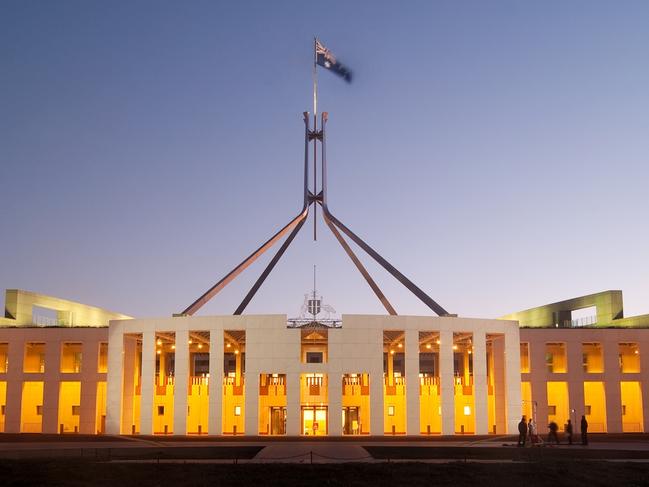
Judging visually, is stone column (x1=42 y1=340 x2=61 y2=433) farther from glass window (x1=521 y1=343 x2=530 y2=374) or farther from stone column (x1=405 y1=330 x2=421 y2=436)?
glass window (x1=521 y1=343 x2=530 y2=374)

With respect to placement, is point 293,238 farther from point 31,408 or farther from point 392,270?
point 31,408

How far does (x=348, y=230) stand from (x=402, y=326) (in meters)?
13.4

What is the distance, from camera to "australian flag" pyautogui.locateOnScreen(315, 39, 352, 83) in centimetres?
6200

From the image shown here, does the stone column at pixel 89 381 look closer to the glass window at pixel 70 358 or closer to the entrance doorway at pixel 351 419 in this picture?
the glass window at pixel 70 358

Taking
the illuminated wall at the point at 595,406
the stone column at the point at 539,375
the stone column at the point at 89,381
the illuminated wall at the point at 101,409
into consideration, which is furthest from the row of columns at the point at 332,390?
the illuminated wall at the point at 595,406

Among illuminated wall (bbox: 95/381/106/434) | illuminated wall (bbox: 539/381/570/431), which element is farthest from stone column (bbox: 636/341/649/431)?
illuminated wall (bbox: 95/381/106/434)

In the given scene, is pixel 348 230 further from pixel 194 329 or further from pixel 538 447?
pixel 538 447

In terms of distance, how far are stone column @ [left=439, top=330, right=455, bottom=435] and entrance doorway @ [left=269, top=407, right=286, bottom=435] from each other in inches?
406

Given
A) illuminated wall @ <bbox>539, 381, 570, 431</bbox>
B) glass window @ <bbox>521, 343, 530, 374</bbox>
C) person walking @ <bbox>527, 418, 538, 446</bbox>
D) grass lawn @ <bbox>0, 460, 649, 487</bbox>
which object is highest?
glass window @ <bbox>521, 343, 530, 374</bbox>

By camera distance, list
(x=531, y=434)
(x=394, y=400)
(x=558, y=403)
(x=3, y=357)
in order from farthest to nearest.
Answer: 1. (x=3, y=357)
2. (x=558, y=403)
3. (x=394, y=400)
4. (x=531, y=434)

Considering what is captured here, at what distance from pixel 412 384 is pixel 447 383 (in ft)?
7.70

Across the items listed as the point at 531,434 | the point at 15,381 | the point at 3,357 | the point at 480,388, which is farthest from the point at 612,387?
the point at 3,357

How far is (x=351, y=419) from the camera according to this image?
5166cm

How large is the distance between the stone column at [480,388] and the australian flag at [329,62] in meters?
23.7
